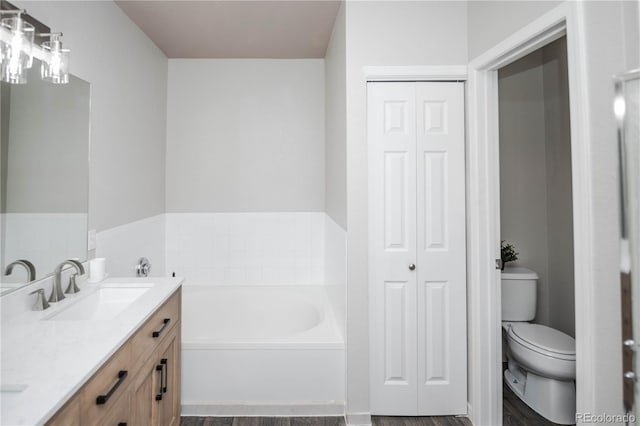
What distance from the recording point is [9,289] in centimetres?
139

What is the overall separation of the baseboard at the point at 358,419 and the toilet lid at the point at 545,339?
45.0 inches

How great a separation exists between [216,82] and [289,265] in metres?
1.92

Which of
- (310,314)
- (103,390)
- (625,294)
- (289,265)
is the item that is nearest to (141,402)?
(103,390)

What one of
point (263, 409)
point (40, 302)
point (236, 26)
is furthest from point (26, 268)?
point (236, 26)

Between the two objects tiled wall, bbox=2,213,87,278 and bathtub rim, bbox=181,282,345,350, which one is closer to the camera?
tiled wall, bbox=2,213,87,278

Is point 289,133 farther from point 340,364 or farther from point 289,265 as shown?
point 340,364

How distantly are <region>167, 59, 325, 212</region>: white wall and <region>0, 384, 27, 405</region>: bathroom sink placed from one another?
2543mm

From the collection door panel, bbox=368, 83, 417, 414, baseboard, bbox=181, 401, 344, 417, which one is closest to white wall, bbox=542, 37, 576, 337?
door panel, bbox=368, 83, 417, 414

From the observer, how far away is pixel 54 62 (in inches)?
62.2

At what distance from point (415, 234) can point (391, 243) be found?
0.16 metres

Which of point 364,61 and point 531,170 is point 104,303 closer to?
point 364,61

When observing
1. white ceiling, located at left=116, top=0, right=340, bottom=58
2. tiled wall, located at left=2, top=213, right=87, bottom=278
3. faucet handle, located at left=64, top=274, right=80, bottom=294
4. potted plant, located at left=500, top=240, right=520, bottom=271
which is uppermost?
white ceiling, located at left=116, top=0, right=340, bottom=58

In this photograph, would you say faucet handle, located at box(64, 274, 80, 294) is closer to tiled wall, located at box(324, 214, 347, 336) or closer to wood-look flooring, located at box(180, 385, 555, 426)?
wood-look flooring, located at box(180, 385, 555, 426)

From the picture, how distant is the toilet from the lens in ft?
6.92
